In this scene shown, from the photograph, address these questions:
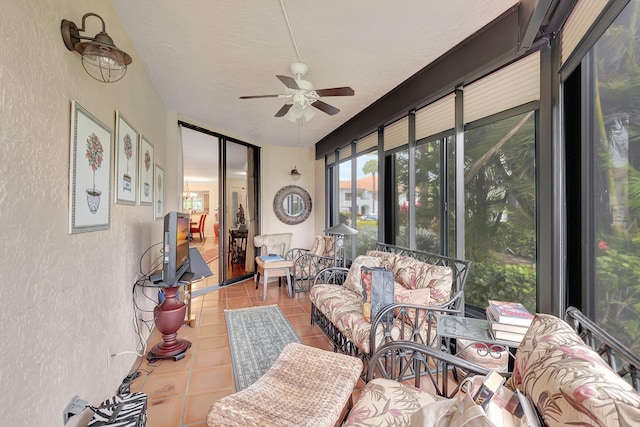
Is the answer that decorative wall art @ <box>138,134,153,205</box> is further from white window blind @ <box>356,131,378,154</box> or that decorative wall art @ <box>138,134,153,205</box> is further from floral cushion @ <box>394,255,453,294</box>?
white window blind @ <box>356,131,378,154</box>

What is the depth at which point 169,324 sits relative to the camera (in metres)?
2.46

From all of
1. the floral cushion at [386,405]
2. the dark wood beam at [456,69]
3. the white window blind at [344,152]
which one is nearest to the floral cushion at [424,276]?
the floral cushion at [386,405]

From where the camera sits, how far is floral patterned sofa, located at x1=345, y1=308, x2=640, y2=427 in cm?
60

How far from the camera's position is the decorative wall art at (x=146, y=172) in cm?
250

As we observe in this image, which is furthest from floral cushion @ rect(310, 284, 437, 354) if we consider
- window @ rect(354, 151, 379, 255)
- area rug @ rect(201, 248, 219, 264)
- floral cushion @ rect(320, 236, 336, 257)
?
area rug @ rect(201, 248, 219, 264)

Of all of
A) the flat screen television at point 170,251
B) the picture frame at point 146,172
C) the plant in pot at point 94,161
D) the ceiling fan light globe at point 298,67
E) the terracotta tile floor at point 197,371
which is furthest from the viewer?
the picture frame at point 146,172

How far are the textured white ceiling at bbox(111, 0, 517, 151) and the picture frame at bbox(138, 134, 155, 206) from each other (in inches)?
27.9

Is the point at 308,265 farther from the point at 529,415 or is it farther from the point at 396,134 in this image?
the point at 529,415

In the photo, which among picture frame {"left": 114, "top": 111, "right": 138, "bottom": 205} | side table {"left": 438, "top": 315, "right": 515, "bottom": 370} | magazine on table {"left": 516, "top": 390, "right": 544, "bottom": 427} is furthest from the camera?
picture frame {"left": 114, "top": 111, "right": 138, "bottom": 205}

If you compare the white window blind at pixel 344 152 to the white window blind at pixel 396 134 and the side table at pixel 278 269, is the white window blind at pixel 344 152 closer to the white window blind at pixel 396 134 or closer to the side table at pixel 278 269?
the white window blind at pixel 396 134

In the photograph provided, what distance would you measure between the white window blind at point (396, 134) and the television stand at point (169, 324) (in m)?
2.76

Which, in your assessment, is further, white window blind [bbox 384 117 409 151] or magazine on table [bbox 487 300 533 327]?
white window blind [bbox 384 117 409 151]

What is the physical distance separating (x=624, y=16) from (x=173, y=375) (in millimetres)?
3467

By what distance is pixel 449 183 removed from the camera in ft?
8.68
